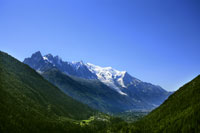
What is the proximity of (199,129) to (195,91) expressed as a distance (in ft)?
303

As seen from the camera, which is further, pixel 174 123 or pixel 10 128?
pixel 10 128

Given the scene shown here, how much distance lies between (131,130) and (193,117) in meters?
85.5

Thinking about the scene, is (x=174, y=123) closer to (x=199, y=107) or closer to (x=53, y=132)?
(x=199, y=107)

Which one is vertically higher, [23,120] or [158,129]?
[158,129]

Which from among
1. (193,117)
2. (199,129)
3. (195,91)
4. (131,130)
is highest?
(195,91)

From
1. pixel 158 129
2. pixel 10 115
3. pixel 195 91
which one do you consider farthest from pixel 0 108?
pixel 195 91

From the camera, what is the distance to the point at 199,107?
129750 millimetres

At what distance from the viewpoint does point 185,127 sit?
12006cm

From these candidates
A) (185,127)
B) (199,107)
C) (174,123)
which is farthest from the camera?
(174,123)

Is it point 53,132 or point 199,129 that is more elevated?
point 199,129

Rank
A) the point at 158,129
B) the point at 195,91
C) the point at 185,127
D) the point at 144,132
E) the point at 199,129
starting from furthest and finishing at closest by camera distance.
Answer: the point at 195,91
the point at 144,132
the point at 158,129
the point at 185,127
the point at 199,129

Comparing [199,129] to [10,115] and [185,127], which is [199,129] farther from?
[10,115]

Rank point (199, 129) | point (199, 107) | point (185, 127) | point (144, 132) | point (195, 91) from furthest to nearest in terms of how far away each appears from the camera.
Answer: point (195, 91), point (144, 132), point (199, 107), point (185, 127), point (199, 129)

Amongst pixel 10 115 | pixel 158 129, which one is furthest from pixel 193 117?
pixel 10 115
